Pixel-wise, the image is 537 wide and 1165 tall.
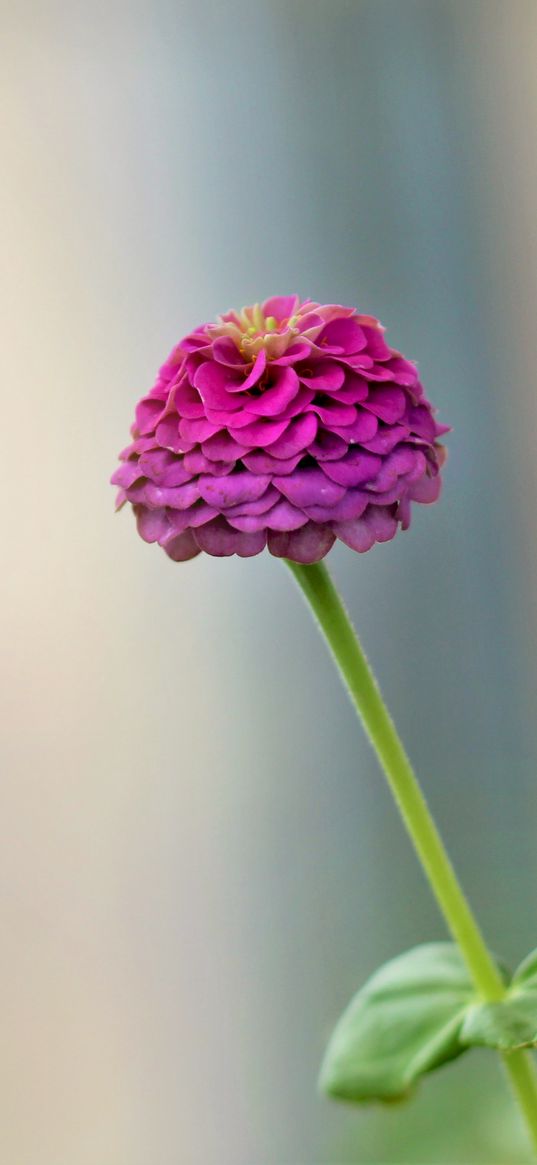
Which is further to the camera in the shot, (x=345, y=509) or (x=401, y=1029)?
(x=401, y=1029)

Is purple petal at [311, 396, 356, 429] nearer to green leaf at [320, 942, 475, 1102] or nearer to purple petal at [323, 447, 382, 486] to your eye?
purple petal at [323, 447, 382, 486]

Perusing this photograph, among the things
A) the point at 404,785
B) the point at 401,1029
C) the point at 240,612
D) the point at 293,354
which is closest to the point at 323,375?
the point at 293,354

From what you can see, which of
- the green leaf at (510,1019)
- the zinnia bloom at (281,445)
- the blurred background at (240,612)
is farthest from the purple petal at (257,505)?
the blurred background at (240,612)

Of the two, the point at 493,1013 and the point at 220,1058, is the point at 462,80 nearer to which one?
the point at 493,1013

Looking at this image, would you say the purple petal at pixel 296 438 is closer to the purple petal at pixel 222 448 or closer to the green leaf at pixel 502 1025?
the purple petal at pixel 222 448

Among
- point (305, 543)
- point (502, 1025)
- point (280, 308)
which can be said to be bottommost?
point (502, 1025)

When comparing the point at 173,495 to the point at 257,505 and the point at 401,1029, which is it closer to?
the point at 257,505

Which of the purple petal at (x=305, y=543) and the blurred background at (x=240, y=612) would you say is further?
the blurred background at (x=240, y=612)
